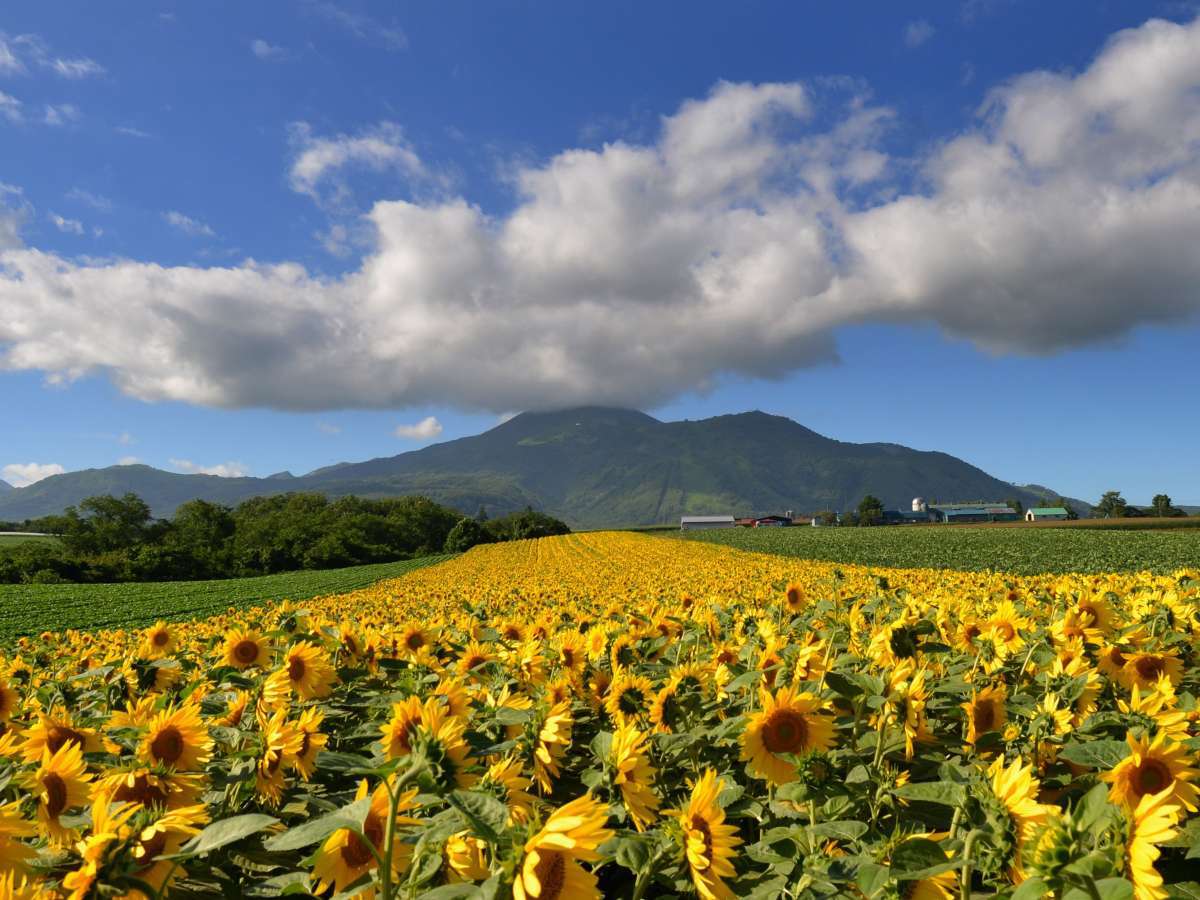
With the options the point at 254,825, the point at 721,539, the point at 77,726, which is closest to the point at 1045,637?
the point at 254,825

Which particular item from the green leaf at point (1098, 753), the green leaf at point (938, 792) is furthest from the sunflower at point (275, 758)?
the green leaf at point (1098, 753)

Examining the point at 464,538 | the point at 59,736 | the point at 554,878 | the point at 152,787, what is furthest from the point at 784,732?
the point at 464,538

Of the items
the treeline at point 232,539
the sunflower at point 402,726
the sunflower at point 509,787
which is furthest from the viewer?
the treeline at point 232,539

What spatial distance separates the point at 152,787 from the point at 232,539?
92709 mm

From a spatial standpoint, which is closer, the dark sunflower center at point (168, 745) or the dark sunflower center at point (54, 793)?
the dark sunflower center at point (54, 793)

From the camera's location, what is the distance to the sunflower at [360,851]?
62.0 inches

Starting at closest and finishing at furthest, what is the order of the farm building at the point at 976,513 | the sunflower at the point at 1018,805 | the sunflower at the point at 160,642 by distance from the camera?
the sunflower at the point at 1018,805
the sunflower at the point at 160,642
the farm building at the point at 976,513

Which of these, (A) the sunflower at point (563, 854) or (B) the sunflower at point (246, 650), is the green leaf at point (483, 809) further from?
(B) the sunflower at point (246, 650)

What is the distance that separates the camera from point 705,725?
10.2 ft

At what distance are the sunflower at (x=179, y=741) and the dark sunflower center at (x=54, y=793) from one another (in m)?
0.34

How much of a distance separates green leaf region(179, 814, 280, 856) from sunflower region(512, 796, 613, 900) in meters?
0.51

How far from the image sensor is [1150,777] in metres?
1.92

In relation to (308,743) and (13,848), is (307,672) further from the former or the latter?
(13,848)

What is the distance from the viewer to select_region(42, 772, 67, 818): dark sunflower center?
1.81m
